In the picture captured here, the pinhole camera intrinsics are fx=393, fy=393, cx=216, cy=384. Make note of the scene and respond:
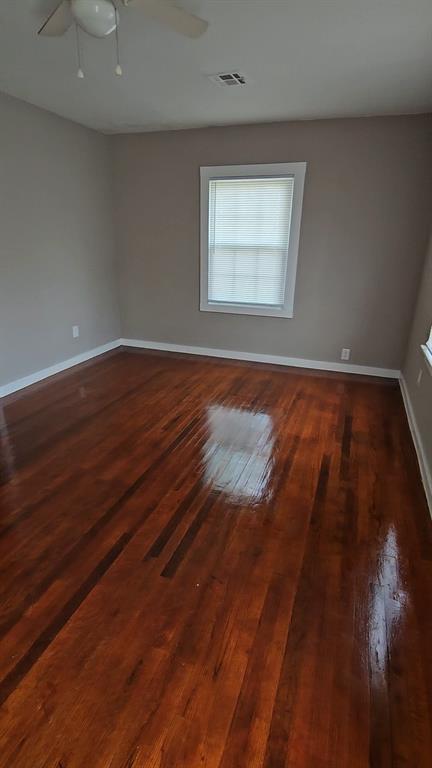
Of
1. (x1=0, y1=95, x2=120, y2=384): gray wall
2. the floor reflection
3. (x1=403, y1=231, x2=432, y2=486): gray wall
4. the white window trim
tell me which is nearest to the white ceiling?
(x1=0, y1=95, x2=120, y2=384): gray wall

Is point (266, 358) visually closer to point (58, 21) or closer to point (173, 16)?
point (173, 16)

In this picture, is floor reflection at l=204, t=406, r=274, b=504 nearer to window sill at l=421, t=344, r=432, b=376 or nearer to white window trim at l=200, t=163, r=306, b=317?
window sill at l=421, t=344, r=432, b=376

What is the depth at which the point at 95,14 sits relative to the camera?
1.69 metres

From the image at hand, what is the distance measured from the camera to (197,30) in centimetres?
192

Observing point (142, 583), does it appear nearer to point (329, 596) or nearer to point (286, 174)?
point (329, 596)

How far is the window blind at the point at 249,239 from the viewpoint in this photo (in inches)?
165

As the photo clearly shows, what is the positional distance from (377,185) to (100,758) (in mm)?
4442

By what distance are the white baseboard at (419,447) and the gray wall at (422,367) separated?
3cm

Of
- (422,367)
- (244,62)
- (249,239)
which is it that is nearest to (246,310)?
(249,239)

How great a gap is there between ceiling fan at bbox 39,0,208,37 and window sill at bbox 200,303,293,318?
2793mm

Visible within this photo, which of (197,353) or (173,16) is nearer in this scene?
(173,16)

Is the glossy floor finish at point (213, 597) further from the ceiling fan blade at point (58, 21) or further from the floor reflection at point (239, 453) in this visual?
the ceiling fan blade at point (58, 21)

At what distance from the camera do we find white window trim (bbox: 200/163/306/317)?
13.2ft

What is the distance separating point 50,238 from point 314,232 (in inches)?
106
